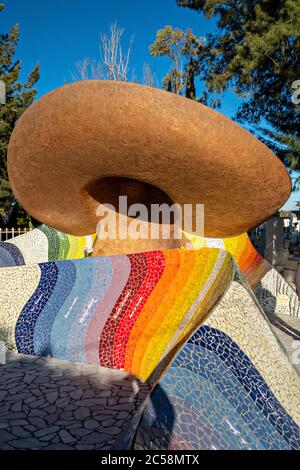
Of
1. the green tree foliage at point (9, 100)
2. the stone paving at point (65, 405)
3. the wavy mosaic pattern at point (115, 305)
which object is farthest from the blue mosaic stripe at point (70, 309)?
the green tree foliage at point (9, 100)

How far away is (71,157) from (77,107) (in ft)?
2.88

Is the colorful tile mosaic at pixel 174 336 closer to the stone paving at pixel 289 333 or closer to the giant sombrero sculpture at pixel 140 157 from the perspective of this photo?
the giant sombrero sculpture at pixel 140 157

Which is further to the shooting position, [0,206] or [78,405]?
[0,206]

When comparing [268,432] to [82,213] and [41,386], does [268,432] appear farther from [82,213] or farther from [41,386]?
[82,213]

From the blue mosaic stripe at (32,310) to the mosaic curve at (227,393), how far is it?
9.53 feet

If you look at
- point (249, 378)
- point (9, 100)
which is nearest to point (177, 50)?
point (9, 100)

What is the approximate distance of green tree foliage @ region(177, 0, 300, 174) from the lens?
450 inches

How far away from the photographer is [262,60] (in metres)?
11.8

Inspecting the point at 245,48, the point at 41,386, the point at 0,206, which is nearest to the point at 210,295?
the point at 41,386

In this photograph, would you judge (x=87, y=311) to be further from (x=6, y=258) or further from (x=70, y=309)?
(x=6, y=258)

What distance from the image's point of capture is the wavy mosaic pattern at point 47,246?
892 cm

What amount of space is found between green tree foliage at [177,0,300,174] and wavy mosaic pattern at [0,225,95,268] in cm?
771

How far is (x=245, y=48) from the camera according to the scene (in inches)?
483

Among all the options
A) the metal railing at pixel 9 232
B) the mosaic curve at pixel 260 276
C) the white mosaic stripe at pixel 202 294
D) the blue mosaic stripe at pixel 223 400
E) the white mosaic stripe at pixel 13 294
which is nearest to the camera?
the blue mosaic stripe at pixel 223 400
